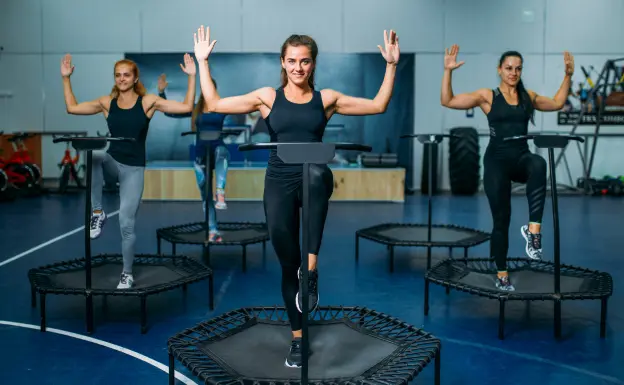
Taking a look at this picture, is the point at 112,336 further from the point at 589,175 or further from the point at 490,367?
the point at 589,175

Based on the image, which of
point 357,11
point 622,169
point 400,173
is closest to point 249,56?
point 357,11

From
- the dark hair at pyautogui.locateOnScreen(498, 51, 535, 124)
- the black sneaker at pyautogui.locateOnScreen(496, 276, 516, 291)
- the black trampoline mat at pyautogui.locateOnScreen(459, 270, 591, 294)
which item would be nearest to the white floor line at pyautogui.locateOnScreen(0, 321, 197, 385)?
the black trampoline mat at pyautogui.locateOnScreen(459, 270, 591, 294)

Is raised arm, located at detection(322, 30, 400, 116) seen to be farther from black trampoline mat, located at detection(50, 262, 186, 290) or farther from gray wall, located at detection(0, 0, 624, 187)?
gray wall, located at detection(0, 0, 624, 187)

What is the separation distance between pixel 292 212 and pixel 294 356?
59 centimetres

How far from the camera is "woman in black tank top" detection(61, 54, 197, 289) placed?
376 cm

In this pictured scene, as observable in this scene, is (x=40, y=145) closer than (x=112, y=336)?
No

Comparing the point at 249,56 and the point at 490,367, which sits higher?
the point at 249,56

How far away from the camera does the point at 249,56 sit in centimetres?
1001

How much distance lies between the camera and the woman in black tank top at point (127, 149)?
12.3 ft

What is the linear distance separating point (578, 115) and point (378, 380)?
29.9 ft

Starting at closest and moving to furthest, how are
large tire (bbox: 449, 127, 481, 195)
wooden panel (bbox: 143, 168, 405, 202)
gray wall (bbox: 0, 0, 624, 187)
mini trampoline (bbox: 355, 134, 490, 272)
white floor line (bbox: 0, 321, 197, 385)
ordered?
1. white floor line (bbox: 0, 321, 197, 385)
2. mini trampoline (bbox: 355, 134, 490, 272)
3. wooden panel (bbox: 143, 168, 405, 202)
4. large tire (bbox: 449, 127, 481, 195)
5. gray wall (bbox: 0, 0, 624, 187)

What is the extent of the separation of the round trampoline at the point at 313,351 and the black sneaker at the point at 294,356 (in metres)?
0.04

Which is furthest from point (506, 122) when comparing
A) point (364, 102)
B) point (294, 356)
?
point (294, 356)

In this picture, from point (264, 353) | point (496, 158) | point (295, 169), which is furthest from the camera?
point (496, 158)
